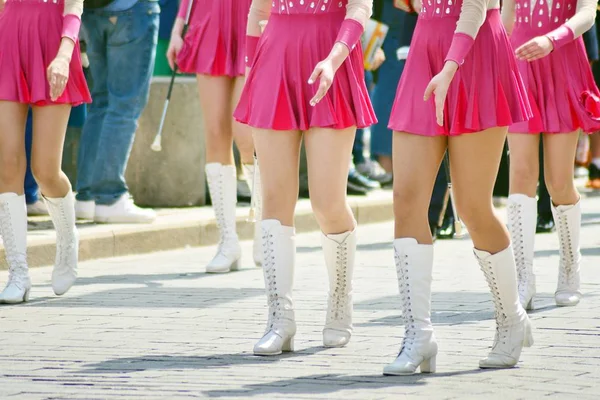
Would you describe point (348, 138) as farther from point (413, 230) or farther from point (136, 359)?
point (136, 359)

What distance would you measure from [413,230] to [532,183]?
6.18 ft

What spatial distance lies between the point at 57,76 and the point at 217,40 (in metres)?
1.79

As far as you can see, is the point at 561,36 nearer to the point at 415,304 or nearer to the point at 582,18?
the point at 582,18

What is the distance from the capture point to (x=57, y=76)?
7082 mm

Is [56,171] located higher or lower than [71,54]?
lower

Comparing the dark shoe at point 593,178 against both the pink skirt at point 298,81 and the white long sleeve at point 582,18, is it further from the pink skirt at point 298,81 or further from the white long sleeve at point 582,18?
the pink skirt at point 298,81

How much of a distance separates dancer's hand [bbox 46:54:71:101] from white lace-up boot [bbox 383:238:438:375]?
2.30 m

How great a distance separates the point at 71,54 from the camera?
Answer: 7.25 metres

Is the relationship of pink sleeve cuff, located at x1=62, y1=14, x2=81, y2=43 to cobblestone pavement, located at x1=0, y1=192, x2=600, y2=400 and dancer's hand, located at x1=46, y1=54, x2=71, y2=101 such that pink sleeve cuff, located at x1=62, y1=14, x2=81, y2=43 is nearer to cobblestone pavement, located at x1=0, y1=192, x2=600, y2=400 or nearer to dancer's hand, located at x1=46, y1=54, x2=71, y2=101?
dancer's hand, located at x1=46, y1=54, x2=71, y2=101

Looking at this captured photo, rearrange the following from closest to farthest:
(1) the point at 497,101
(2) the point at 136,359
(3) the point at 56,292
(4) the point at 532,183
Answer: (1) the point at 497,101
(2) the point at 136,359
(4) the point at 532,183
(3) the point at 56,292

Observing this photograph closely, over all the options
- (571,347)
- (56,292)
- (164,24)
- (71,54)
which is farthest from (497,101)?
(164,24)

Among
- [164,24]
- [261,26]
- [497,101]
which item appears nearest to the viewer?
[497,101]

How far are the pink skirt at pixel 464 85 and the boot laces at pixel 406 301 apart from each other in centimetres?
50

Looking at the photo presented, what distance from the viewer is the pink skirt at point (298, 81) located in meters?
5.88
